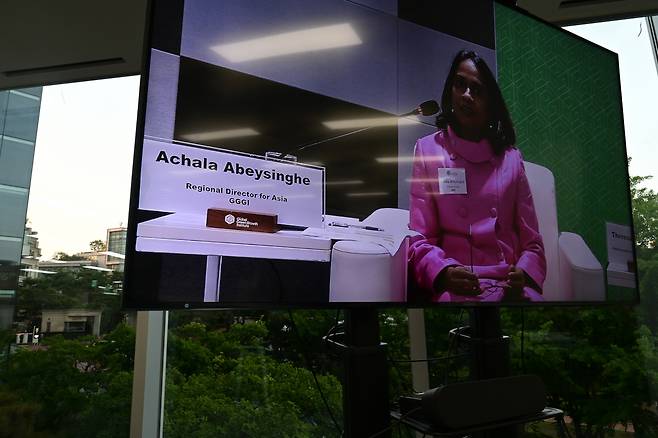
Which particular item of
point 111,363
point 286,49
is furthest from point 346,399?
point 111,363

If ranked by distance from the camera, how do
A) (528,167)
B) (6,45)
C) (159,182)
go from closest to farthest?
(159,182), (528,167), (6,45)

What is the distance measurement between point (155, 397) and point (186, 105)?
1.46 m

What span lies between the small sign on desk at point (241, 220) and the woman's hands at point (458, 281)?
1.57 feet

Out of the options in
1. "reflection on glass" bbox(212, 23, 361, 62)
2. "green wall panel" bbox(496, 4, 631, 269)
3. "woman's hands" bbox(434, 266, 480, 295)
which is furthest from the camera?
"green wall panel" bbox(496, 4, 631, 269)

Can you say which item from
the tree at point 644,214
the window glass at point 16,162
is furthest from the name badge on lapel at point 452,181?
the window glass at point 16,162

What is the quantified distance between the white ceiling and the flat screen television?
71 cm

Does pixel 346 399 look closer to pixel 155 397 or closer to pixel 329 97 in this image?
pixel 329 97

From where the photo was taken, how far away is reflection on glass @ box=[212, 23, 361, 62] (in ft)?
3.28

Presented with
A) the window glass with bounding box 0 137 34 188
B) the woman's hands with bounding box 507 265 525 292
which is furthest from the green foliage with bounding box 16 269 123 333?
the woman's hands with bounding box 507 265 525 292

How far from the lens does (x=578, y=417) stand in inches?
77.8

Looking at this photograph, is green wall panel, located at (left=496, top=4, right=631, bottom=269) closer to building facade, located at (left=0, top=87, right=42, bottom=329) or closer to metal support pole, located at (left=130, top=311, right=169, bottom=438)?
metal support pole, located at (left=130, top=311, right=169, bottom=438)

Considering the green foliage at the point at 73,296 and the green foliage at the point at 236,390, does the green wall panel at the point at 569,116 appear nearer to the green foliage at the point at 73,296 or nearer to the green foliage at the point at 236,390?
the green foliage at the point at 236,390

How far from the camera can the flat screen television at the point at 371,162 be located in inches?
35.1

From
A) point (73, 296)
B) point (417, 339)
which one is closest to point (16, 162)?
point (73, 296)
